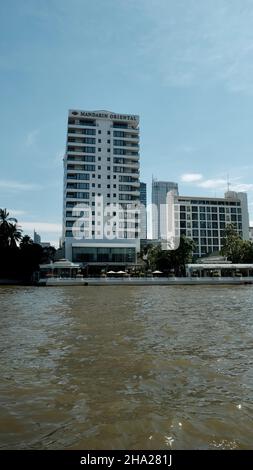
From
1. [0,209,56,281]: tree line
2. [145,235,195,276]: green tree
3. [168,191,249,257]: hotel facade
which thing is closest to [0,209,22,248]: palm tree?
[0,209,56,281]: tree line

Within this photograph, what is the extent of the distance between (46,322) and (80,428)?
11.8 m

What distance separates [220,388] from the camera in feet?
22.7

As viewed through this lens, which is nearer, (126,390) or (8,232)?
(126,390)

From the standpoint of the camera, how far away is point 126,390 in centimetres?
679

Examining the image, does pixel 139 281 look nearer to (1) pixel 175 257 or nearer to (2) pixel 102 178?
(1) pixel 175 257

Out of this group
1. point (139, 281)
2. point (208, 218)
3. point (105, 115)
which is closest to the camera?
point (139, 281)

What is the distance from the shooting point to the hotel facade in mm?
121750

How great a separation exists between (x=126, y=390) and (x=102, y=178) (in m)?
93.6

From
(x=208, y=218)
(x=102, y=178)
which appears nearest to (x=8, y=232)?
(x=102, y=178)

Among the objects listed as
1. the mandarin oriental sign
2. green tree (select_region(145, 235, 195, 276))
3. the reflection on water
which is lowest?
the reflection on water

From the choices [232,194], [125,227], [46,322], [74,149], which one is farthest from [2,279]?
[232,194]

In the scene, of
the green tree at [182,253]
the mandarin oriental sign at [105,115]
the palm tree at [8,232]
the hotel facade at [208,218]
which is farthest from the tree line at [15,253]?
the hotel facade at [208,218]

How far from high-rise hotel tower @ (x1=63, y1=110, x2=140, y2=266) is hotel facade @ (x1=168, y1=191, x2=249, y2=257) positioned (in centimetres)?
2665

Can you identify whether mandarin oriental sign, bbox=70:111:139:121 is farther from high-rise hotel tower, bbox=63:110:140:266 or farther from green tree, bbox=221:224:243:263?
green tree, bbox=221:224:243:263
